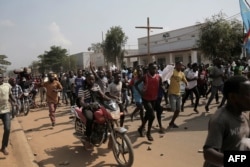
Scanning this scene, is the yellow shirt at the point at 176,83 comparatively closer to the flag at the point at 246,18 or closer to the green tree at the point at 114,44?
the flag at the point at 246,18

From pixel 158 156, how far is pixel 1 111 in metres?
3.46

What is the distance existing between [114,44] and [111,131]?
134ft

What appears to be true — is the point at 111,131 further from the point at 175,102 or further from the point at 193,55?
the point at 193,55

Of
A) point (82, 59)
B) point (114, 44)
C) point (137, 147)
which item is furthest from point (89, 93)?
point (82, 59)

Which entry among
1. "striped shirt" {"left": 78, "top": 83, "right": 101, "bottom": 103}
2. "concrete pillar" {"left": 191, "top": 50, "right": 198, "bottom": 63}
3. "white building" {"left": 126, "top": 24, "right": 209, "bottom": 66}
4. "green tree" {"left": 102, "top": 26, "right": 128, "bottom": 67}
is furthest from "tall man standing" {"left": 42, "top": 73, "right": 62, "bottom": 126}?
"green tree" {"left": 102, "top": 26, "right": 128, "bottom": 67}

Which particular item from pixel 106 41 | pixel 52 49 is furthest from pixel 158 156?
pixel 52 49

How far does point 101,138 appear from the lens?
616 centimetres

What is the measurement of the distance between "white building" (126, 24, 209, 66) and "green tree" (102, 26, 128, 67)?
3.16 m

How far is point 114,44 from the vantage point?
46250 mm

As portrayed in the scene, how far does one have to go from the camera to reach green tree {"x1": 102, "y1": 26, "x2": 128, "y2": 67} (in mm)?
46062

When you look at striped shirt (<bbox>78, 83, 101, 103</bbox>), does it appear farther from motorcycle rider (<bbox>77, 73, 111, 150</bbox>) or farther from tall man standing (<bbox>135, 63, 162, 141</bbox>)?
tall man standing (<bbox>135, 63, 162, 141</bbox>)

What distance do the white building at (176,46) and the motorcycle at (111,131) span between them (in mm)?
27804

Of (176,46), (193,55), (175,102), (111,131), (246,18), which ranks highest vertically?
(176,46)

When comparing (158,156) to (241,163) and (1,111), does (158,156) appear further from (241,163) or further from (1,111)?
(241,163)
